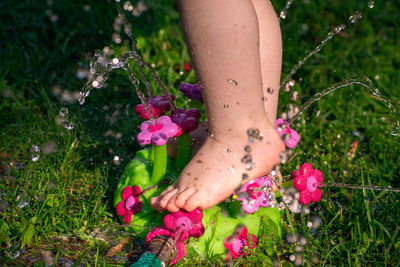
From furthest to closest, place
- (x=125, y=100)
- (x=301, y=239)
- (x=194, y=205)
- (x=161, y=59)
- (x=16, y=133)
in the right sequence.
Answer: (x=161, y=59)
(x=125, y=100)
(x=16, y=133)
(x=301, y=239)
(x=194, y=205)

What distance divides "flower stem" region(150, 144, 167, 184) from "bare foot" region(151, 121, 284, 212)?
0.11 meters

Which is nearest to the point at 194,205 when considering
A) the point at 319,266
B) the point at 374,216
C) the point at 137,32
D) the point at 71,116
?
the point at 319,266

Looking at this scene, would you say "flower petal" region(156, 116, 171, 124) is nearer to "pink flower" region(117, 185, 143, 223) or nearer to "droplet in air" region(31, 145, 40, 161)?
"pink flower" region(117, 185, 143, 223)

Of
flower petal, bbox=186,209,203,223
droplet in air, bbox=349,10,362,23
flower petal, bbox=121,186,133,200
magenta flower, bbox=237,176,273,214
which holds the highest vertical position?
flower petal, bbox=121,186,133,200

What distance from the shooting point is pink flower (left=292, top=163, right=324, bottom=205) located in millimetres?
1466

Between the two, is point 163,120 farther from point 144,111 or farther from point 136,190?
point 136,190

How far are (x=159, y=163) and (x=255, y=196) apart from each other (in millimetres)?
329

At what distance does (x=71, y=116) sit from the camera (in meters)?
2.09

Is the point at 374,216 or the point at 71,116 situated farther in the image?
the point at 71,116

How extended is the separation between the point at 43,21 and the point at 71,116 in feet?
3.79

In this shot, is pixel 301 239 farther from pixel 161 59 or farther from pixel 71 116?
pixel 161 59

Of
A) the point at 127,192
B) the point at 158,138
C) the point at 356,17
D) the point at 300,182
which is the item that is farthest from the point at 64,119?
the point at 356,17

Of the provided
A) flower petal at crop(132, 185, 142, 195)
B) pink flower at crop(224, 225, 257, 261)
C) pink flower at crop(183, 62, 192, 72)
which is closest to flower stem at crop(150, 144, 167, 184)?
flower petal at crop(132, 185, 142, 195)

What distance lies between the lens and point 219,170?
142cm
